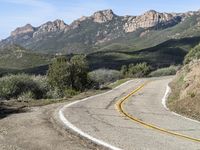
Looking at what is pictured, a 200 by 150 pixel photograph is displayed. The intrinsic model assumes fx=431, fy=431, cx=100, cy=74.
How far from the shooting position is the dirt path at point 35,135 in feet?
33.0

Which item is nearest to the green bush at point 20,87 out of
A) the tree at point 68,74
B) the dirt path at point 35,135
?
the tree at point 68,74

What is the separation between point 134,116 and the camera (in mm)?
16797

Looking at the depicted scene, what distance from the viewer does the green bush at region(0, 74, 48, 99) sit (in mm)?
41259

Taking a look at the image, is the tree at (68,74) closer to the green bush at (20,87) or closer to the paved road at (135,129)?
the green bush at (20,87)

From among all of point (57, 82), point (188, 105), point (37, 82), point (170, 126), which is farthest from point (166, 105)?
point (37, 82)

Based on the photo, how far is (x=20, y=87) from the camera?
146 feet

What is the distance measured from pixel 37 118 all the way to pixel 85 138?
13.3ft

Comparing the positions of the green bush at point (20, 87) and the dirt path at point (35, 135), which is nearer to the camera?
the dirt path at point (35, 135)

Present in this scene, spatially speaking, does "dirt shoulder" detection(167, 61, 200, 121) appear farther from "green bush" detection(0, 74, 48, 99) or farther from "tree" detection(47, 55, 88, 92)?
"tree" detection(47, 55, 88, 92)

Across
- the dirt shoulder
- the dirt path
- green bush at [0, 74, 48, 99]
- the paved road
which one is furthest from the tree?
the dirt path

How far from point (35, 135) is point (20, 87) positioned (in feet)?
110

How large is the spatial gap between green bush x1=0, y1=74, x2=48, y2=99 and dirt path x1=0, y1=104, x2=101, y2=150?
86.4 ft

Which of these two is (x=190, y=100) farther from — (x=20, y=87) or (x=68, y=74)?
(x=20, y=87)

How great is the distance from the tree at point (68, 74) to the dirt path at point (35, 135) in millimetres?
29806
